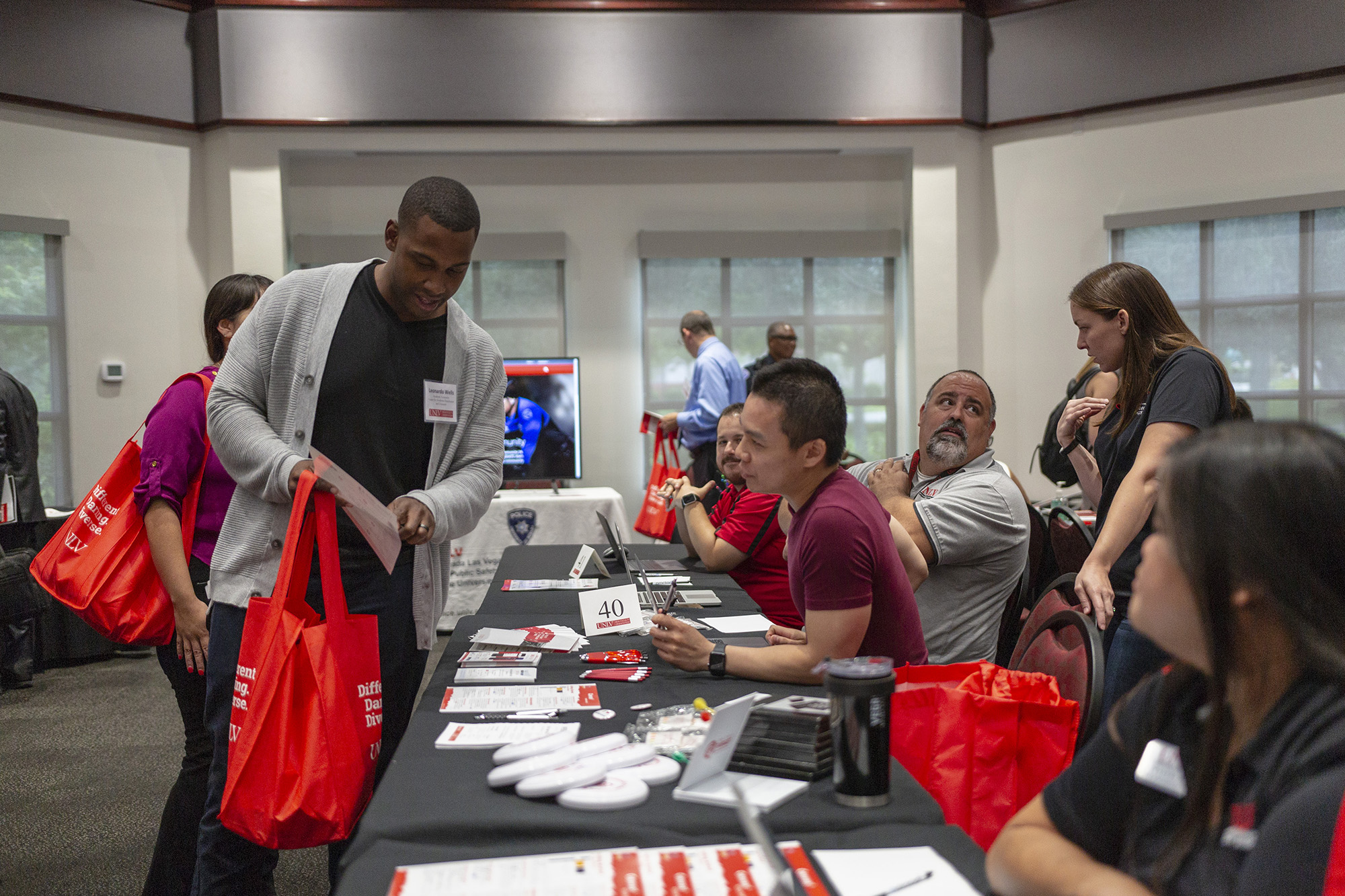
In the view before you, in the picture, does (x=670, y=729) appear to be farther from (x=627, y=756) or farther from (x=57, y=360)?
(x=57, y=360)

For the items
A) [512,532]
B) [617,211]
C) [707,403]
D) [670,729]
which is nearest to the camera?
[670,729]

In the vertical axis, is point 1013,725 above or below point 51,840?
above

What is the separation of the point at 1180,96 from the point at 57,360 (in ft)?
21.9

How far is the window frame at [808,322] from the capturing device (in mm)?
6711

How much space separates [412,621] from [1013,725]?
112cm

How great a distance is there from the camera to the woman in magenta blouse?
190cm

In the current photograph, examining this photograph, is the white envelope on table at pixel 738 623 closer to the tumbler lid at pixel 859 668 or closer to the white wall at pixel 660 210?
the tumbler lid at pixel 859 668

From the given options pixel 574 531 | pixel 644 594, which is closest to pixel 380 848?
pixel 644 594

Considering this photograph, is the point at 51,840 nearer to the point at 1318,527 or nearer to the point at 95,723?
the point at 95,723

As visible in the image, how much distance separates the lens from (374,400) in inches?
71.6

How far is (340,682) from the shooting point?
1.42 metres

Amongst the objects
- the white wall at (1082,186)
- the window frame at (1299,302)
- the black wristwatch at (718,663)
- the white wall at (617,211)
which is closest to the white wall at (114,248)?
the white wall at (617,211)

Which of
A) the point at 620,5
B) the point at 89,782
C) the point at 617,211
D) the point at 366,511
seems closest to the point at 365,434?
the point at 366,511

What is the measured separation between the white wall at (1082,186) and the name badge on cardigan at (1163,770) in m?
5.60
